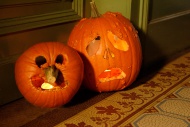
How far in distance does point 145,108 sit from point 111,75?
21 cm

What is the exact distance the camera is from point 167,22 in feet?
6.28

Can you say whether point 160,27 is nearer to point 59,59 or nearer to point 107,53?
point 107,53

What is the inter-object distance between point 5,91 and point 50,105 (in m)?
0.22

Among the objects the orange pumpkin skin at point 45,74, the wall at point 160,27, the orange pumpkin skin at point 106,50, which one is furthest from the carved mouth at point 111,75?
the wall at point 160,27

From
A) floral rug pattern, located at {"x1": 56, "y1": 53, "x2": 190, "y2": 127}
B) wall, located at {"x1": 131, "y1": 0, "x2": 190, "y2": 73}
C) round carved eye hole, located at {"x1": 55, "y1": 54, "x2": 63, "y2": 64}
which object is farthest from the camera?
wall, located at {"x1": 131, "y1": 0, "x2": 190, "y2": 73}

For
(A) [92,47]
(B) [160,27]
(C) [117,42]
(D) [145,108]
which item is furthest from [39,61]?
(B) [160,27]

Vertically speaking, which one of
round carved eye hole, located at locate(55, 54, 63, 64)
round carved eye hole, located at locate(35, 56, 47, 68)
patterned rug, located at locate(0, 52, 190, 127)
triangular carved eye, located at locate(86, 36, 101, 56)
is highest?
triangular carved eye, located at locate(86, 36, 101, 56)

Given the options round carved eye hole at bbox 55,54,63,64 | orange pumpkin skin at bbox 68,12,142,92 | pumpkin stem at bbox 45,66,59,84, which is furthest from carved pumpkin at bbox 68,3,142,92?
pumpkin stem at bbox 45,66,59,84

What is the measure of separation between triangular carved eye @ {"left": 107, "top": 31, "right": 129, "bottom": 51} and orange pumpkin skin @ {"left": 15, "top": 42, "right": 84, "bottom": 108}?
7.7 inches

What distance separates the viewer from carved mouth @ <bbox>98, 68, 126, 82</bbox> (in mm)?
1327

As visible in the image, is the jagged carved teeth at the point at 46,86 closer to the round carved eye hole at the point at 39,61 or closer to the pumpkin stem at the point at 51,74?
the pumpkin stem at the point at 51,74

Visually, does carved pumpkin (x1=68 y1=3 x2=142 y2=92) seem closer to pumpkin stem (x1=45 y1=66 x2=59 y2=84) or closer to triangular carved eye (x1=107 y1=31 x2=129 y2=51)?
triangular carved eye (x1=107 y1=31 x2=129 y2=51)

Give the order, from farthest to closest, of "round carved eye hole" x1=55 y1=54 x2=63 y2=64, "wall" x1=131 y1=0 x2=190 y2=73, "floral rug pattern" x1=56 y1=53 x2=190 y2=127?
"wall" x1=131 y1=0 x2=190 y2=73
"round carved eye hole" x1=55 y1=54 x2=63 y2=64
"floral rug pattern" x1=56 y1=53 x2=190 y2=127

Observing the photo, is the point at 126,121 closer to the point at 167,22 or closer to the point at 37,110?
Answer: the point at 37,110
